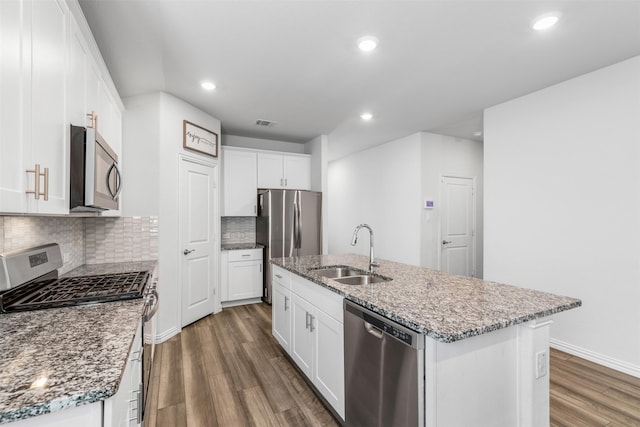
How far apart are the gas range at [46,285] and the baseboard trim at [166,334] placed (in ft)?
4.13

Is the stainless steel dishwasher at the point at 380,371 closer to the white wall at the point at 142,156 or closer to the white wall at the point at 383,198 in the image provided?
the white wall at the point at 142,156

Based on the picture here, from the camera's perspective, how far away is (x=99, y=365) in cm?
86

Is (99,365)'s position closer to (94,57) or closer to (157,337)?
(94,57)

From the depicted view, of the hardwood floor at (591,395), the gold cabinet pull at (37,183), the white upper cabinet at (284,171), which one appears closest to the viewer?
the gold cabinet pull at (37,183)

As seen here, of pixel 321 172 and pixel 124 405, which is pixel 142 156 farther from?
pixel 124 405

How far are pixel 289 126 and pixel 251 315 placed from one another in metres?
2.71

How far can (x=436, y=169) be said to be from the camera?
482 cm

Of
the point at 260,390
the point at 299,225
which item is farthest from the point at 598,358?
the point at 299,225

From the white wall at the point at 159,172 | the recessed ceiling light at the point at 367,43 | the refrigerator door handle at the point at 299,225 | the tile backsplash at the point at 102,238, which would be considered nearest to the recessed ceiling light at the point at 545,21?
the recessed ceiling light at the point at 367,43

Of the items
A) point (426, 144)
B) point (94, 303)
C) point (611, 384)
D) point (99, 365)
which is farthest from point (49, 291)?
point (426, 144)

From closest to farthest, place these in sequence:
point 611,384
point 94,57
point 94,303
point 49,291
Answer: point 94,303 → point 49,291 → point 94,57 → point 611,384

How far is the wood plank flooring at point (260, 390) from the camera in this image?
6.27 feet

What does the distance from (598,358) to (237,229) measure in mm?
4450

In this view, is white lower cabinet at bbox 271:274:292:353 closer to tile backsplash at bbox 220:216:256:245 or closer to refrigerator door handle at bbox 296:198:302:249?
refrigerator door handle at bbox 296:198:302:249
